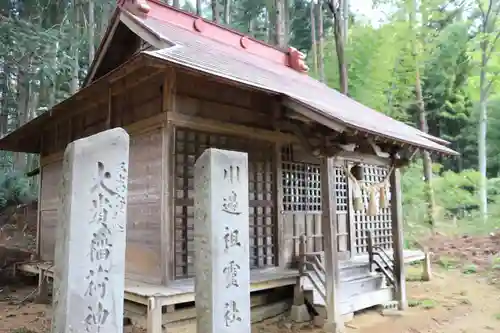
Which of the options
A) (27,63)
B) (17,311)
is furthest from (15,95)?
(17,311)

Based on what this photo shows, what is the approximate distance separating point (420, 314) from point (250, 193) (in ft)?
12.5

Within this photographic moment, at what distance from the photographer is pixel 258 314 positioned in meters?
6.91

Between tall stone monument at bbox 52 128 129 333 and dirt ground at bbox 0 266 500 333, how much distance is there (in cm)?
360

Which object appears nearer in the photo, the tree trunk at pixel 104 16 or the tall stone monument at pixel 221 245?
the tall stone monument at pixel 221 245

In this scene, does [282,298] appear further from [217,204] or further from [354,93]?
[354,93]

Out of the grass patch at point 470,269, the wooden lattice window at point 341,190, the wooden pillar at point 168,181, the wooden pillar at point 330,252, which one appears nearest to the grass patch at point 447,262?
the grass patch at point 470,269

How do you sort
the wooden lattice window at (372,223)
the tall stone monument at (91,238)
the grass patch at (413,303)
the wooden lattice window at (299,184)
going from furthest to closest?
the wooden lattice window at (372,223) < the grass patch at (413,303) < the wooden lattice window at (299,184) < the tall stone monument at (91,238)

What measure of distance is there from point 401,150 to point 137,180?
4.93m

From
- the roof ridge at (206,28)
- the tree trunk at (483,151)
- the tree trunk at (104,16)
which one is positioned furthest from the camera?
the tree trunk at (104,16)

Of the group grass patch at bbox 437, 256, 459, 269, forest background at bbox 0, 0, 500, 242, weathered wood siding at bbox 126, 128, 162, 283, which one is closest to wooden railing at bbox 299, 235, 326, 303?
weathered wood siding at bbox 126, 128, 162, 283

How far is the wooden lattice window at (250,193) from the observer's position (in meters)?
6.22

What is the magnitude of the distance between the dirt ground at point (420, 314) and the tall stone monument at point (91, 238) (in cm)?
360

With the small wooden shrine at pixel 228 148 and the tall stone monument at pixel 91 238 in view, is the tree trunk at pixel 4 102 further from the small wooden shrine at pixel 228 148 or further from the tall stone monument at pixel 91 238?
the tall stone monument at pixel 91 238

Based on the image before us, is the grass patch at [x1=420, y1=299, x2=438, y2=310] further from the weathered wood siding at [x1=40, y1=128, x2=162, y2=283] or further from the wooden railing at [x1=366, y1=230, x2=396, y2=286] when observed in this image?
the weathered wood siding at [x1=40, y1=128, x2=162, y2=283]
